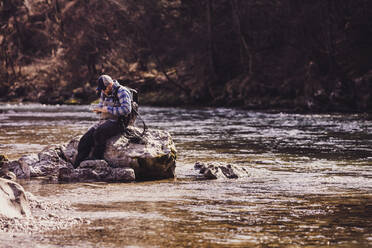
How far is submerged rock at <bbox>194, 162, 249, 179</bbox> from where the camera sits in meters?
11.2

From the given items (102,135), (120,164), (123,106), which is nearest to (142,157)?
(120,164)

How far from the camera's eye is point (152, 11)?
50.4m

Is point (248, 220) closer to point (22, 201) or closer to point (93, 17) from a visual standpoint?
point (22, 201)

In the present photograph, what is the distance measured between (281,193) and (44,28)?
6471cm

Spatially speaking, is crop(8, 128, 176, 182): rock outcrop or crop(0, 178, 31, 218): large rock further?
crop(8, 128, 176, 182): rock outcrop

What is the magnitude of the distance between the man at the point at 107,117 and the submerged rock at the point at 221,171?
1603 mm

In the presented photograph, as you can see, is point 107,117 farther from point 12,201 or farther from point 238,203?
point 12,201

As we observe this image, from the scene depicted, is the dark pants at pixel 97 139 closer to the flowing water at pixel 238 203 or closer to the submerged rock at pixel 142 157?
the submerged rock at pixel 142 157

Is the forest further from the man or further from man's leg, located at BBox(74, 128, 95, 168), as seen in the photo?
man's leg, located at BBox(74, 128, 95, 168)

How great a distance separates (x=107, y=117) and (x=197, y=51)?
39167 millimetres

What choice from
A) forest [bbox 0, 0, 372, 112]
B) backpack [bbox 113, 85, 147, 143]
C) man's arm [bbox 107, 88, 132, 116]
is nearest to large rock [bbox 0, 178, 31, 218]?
man's arm [bbox 107, 88, 132, 116]

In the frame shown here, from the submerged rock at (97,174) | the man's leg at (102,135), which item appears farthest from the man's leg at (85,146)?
the submerged rock at (97,174)

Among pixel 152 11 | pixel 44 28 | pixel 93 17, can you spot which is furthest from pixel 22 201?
pixel 44 28

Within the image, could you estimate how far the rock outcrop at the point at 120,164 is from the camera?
10828 millimetres
